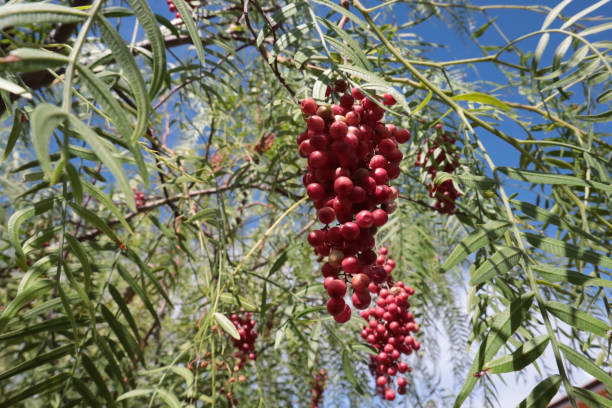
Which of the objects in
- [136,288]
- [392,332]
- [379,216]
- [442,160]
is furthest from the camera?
[392,332]

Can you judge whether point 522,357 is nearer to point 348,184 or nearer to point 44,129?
point 348,184

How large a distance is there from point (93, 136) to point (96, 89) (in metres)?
0.07

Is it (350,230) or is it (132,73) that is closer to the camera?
(132,73)

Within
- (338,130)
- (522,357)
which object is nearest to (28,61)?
(338,130)

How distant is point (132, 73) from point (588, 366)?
1.64ft

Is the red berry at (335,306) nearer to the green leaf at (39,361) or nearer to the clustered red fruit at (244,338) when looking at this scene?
the green leaf at (39,361)

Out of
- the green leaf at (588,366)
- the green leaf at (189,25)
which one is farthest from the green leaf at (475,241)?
the green leaf at (189,25)

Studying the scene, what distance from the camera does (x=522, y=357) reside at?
1.34 feet

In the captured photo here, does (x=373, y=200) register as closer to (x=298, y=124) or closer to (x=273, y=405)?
(x=298, y=124)

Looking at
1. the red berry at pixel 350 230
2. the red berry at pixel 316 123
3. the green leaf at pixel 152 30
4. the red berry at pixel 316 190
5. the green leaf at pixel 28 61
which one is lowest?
the red berry at pixel 350 230

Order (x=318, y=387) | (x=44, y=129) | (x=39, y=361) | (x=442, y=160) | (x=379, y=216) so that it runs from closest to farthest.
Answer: (x=44, y=129) < (x=379, y=216) < (x=39, y=361) < (x=442, y=160) < (x=318, y=387)

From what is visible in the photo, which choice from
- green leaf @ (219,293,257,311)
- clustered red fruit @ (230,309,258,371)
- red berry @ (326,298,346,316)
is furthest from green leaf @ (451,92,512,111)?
clustered red fruit @ (230,309,258,371)

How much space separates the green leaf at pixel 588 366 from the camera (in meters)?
0.39

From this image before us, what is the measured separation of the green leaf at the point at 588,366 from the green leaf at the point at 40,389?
0.69m
